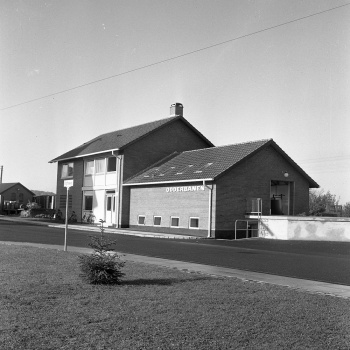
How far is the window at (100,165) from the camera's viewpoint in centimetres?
3550

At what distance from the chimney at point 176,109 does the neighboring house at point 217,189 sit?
17.6ft

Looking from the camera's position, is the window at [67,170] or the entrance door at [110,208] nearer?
the entrance door at [110,208]

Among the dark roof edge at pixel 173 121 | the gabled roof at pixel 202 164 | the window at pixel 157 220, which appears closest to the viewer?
the gabled roof at pixel 202 164

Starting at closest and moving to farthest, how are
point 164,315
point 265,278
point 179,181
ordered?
point 164,315
point 265,278
point 179,181

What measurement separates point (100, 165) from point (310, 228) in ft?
56.8

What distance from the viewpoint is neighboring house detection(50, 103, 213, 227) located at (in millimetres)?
33156

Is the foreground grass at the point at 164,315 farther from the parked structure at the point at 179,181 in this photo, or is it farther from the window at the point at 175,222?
the window at the point at 175,222

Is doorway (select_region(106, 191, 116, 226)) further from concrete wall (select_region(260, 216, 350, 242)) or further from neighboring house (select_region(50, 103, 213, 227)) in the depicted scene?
concrete wall (select_region(260, 216, 350, 242))

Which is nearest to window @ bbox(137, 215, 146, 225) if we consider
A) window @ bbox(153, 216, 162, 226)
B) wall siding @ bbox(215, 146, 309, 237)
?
window @ bbox(153, 216, 162, 226)

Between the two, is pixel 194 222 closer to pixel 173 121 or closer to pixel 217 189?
pixel 217 189

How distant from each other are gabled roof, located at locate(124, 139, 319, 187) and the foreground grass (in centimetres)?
1742

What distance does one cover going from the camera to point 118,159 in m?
33.5

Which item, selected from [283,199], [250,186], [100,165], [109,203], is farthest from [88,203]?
[283,199]

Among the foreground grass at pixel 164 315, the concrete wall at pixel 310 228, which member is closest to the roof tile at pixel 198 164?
the concrete wall at pixel 310 228
